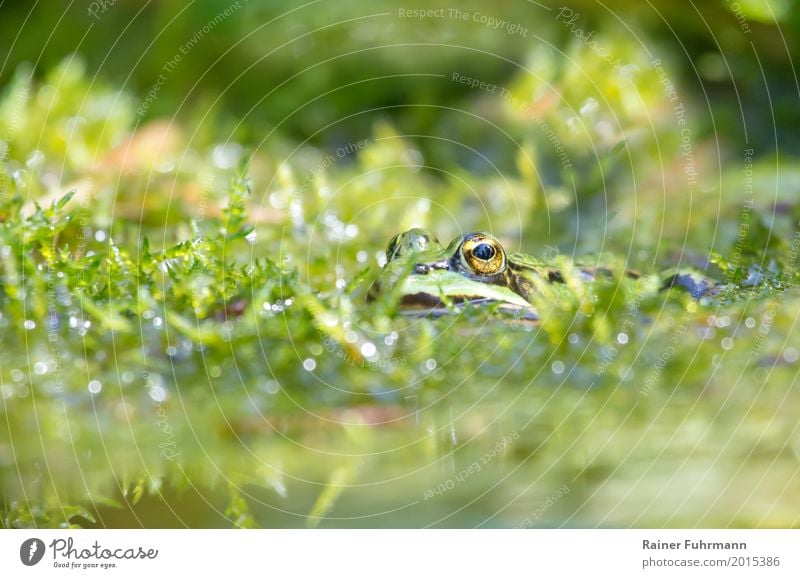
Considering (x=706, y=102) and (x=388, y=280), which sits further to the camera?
(x=706, y=102)

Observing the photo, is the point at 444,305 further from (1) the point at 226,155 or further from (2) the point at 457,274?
(1) the point at 226,155

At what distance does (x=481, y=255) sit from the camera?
2.44 feet

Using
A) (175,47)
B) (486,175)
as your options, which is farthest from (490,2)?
(175,47)

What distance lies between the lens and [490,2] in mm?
1168

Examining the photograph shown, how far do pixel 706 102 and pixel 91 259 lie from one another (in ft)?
2.87

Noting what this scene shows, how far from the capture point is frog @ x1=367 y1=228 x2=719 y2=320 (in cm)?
71

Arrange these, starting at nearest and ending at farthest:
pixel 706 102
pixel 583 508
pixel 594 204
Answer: pixel 583 508
pixel 594 204
pixel 706 102

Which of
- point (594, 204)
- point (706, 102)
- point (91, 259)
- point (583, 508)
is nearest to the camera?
point (583, 508)

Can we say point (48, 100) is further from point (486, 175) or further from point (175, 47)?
point (486, 175)
